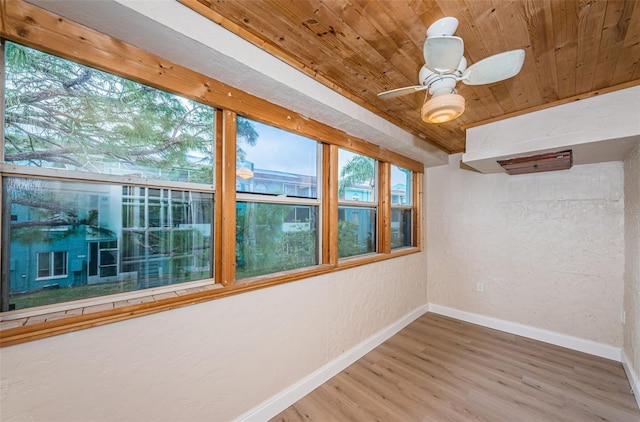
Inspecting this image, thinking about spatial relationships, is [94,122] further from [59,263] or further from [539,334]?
[539,334]

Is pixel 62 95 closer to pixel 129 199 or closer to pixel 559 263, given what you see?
pixel 129 199

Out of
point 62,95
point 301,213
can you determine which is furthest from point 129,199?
point 301,213

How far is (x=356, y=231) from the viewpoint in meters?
2.80

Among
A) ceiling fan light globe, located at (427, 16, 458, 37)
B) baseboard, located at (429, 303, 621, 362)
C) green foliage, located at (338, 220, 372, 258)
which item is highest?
ceiling fan light globe, located at (427, 16, 458, 37)

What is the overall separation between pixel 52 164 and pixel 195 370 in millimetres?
1258

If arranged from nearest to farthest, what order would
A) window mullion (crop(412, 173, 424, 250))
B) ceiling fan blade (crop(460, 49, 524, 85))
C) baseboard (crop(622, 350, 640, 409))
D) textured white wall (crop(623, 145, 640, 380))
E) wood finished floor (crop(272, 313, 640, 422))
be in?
ceiling fan blade (crop(460, 49, 524, 85)), wood finished floor (crop(272, 313, 640, 422)), baseboard (crop(622, 350, 640, 409)), textured white wall (crop(623, 145, 640, 380)), window mullion (crop(412, 173, 424, 250))

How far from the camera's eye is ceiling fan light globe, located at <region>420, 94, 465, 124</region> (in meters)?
1.44

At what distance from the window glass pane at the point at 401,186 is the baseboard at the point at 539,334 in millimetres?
1703

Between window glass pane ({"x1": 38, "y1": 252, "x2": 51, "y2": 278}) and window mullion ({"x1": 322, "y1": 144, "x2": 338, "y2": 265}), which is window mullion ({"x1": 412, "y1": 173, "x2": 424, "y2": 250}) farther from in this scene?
window glass pane ({"x1": 38, "y1": 252, "x2": 51, "y2": 278})

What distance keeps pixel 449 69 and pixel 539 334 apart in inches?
130

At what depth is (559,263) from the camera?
2787 millimetres

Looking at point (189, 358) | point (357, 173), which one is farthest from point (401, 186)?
point (189, 358)

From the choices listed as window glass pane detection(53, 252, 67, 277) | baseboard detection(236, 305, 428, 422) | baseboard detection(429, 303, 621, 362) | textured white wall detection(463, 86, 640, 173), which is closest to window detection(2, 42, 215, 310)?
window glass pane detection(53, 252, 67, 277)

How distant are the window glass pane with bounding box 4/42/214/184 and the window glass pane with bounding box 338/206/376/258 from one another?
151 cm
